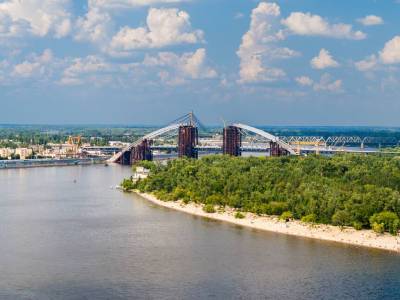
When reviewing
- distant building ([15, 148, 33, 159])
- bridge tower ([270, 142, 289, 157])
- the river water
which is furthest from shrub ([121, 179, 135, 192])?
distant building ([15, 148, 33, 159])

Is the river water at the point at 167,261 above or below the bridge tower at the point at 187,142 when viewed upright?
below

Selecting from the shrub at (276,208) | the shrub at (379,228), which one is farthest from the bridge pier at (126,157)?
the shrub at (379,228)

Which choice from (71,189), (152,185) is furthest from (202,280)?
(71,189)

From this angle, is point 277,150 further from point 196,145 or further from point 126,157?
point 126,157

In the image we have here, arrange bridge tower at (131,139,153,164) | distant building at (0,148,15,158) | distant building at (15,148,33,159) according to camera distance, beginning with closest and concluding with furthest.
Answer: bridge tower at (131,139,153,164) < distant building at (15,148,33,159) < distant building at (0,148,15,158)

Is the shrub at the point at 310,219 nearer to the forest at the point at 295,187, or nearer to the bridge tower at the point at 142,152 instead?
the forest at the point at 295,187

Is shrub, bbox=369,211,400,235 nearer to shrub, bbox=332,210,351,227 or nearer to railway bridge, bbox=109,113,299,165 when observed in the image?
shrub, bbox=332,210,351,227

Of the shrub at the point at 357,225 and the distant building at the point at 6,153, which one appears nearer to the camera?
the shrub at the point at 357,225
